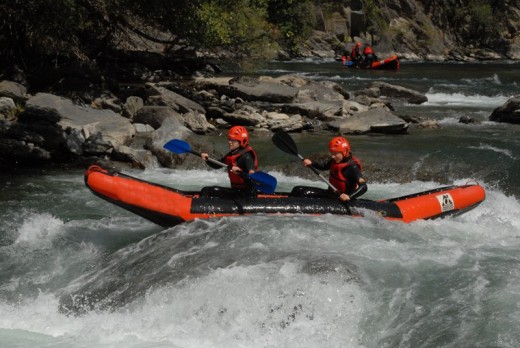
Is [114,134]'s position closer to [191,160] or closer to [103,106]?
[191,160]

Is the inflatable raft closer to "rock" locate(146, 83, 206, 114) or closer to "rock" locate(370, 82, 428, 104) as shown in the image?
"rock" locate(370, 82, 428, 104)

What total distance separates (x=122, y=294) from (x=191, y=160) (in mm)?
5339

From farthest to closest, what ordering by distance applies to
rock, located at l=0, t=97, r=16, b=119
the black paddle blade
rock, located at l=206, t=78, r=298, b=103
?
rock, located at l=206, t=78, r=298, b=103, rock, located at l=0, t=97, r=16, b=119, the black paddle blade

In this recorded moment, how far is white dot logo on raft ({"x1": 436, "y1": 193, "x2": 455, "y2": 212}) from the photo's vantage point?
7.52 metres

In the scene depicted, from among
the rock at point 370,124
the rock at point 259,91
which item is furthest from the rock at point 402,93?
the rock at point 370,124

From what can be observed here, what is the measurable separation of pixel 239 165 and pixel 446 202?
2376 mm

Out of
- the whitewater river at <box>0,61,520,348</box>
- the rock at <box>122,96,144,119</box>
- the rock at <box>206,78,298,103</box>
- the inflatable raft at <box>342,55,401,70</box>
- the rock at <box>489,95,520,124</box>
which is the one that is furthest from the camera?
the inflatable raft at <box>342,55,401,70</box>

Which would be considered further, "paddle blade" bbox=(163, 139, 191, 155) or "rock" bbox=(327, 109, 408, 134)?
"rock" bbox=(327, 109, 408, 134)

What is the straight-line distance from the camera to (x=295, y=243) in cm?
611

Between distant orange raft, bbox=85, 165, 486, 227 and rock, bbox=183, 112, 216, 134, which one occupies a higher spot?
distant orange raft, bbox=85, 165, 486, 227

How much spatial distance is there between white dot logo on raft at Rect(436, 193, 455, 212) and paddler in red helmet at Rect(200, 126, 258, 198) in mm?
2084

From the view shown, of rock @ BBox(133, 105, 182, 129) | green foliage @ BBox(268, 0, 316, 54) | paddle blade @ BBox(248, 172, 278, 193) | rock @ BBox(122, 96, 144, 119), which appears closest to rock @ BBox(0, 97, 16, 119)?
rock @ BBox(122, 96, 144, 119)

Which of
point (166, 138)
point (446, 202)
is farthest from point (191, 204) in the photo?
point (166, 138)

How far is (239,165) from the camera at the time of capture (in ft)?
23.2
